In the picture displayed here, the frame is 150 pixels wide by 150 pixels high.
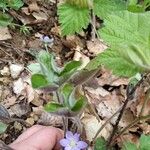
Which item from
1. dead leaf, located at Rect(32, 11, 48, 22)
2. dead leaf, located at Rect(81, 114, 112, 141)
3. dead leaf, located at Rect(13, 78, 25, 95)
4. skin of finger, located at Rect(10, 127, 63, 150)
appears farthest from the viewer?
dead leaf, located at Rect(32, 11, 48, 22)

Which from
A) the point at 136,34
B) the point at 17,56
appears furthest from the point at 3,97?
the point at 136,34

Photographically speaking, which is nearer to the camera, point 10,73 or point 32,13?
point 10,73

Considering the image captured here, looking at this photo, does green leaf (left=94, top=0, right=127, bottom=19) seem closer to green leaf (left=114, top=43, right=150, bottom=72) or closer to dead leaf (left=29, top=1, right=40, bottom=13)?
dead leaf (left=29, top=1, right=40, bottom=13)

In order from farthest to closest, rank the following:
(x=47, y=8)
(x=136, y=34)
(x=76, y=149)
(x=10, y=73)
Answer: (x=47, y=8), (x=10, y=73), (x=76, y=149), (x=136, y=34)

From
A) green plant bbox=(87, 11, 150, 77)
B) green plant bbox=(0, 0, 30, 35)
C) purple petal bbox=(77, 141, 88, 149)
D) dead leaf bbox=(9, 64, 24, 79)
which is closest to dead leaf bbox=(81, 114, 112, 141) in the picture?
purple petal bbox=(77, 141, 88, 149)

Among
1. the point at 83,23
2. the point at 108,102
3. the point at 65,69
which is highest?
the point at 65,69

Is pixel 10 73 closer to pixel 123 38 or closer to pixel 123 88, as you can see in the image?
pixel 123 88

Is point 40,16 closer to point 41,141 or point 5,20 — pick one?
point 5,20
